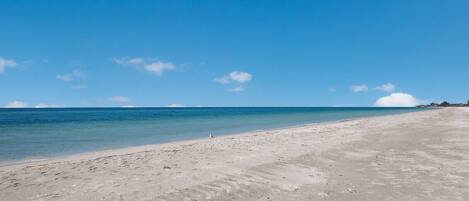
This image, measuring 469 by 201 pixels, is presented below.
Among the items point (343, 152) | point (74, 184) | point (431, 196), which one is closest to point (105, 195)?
point (74, 184)

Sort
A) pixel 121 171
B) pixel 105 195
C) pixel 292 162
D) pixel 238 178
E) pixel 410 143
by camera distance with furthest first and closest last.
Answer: pixel 410 143 < pixel 292 162 < pixel 121 171 < pixel 238 178 < pixel 105 195

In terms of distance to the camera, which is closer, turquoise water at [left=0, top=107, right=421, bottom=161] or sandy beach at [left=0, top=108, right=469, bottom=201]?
sandy beach at [left=0, top=108, right=469, bottom=201]

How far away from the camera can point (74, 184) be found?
7.33 m

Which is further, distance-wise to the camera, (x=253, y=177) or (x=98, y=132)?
(x=98, y=132)

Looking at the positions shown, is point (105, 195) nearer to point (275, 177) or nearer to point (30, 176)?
point (30, 176)

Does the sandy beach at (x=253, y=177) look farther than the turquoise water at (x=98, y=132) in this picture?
No

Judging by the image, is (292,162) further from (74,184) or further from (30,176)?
(30,176)

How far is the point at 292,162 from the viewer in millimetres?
10227

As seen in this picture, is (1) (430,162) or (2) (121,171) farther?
(1) (430,162)

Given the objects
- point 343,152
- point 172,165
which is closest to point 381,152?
point 343,152

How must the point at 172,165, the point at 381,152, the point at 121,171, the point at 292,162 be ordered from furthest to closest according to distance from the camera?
the point at 381,152 → the point at 292,162 → the point at 172,165 → the point at 121,171

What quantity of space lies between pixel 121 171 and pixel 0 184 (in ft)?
8.41

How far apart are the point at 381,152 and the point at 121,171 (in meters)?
9.10

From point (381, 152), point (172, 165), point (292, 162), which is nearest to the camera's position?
point (172, 165)
